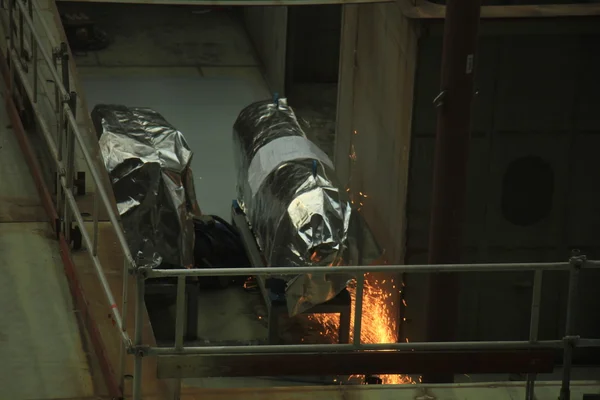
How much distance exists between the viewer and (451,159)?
9320mm

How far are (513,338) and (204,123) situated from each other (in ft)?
22.3

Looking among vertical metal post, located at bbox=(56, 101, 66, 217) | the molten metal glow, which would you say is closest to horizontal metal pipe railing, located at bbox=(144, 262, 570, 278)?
vertical metal post, located at bbox=(56, 101, 66, 217)

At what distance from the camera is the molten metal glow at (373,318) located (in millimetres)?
11297

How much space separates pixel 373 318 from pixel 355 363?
616 centimetres

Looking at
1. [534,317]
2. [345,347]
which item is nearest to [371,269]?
[345,347]

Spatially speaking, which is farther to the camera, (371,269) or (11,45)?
(11,45)

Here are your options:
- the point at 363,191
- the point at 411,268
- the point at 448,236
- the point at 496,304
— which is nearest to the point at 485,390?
the point at 411,268

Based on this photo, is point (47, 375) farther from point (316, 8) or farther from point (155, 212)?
point (316, 8)

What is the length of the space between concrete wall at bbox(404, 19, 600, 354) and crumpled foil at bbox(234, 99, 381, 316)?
65 cm

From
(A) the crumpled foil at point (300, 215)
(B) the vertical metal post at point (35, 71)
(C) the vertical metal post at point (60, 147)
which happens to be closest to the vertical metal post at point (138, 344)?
(C) the vertical metal post at point (60, 147)

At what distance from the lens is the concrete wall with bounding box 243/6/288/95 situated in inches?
688

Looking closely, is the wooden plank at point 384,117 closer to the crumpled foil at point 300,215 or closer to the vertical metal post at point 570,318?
the crumpled foil at point 300,215

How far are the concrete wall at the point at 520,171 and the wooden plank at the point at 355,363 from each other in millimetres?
4757

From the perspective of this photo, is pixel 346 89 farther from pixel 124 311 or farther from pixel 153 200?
pixel 124 311
